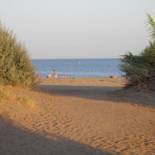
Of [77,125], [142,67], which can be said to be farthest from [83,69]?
[77,125]

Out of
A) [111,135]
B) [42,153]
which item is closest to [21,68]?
[111,135]

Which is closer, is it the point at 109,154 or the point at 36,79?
the point at 109,154

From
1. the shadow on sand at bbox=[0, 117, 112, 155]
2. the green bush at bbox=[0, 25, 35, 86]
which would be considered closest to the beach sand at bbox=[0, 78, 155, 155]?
the shadow on sand at bbox=[0, 117, 112, 155]

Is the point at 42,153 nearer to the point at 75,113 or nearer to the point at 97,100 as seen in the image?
the point at 75,113

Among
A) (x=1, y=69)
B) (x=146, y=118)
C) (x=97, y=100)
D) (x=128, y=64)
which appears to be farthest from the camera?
(x=128, y=64)

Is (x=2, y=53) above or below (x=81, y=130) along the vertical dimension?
above

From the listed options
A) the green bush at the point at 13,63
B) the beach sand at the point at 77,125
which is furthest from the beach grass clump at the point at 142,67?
the green bush at the point at 13,63

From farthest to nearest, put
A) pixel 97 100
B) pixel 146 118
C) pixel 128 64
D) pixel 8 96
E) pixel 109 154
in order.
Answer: pixel 128 64 < pixel 97 100 < pixel 8 96 < pixel 146 118 < pixel 109 154

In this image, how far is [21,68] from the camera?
66.9ft

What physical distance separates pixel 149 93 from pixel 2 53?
258 inches

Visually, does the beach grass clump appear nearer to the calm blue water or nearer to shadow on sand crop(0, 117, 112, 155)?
the calm blue water

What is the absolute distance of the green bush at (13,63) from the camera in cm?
1933

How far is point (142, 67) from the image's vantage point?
68.6 feet

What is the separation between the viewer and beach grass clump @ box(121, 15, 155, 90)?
67.2ft
